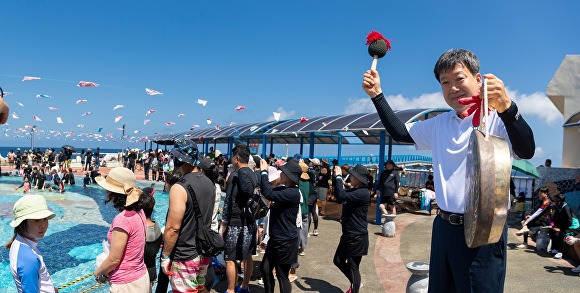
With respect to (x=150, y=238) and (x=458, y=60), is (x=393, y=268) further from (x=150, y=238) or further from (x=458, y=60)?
(x=458, y=60)

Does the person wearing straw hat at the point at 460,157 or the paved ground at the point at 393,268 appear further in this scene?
the paved ground at the point at 393,268

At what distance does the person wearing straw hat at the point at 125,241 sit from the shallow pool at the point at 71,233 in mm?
2788

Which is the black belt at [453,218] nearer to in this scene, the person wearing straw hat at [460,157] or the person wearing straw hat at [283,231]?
the person wearing straw hat at [460,157]

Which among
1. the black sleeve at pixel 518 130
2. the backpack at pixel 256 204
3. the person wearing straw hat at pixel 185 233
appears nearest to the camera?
the black sleeve at pixel 518 130

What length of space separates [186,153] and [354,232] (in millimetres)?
2671

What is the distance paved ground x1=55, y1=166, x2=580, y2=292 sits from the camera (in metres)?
5.84

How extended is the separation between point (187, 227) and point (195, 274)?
0.48 meters

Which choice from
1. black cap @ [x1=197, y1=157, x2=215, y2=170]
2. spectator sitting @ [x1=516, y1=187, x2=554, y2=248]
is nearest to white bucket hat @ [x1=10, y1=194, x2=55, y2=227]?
black cap @ [x1=197, y1=157, x2=215, y2=170]

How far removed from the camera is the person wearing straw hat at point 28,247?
254cm

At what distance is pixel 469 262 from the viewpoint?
5.79 ft

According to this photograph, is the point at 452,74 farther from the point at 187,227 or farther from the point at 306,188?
the point at 306,188

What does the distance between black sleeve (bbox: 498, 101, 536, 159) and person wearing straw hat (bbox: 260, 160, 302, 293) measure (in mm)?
3481

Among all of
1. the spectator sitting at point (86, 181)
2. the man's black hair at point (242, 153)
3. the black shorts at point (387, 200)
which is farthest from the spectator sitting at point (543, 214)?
the spectator sitting at point (86, 181)

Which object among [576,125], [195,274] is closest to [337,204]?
[576,125]
